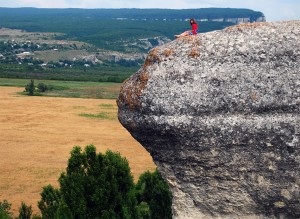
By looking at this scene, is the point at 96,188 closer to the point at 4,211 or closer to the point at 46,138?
the point at 4,211

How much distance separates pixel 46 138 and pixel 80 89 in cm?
4879

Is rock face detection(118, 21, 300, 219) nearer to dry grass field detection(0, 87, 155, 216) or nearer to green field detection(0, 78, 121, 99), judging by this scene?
dry grass field detection(0, 87, 155, 216)

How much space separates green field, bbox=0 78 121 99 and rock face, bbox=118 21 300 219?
291 ft

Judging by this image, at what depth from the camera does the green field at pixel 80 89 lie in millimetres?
103506

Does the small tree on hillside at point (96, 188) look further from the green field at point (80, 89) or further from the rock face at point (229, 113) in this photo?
the green field at point (80, 89)

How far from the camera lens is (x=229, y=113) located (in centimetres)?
1253

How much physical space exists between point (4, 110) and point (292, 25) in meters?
75.6

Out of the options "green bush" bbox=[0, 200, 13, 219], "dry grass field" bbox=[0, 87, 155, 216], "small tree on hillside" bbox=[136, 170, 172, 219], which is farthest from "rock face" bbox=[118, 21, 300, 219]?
"dry grass field" bbox=[0, 87, 155, 216]

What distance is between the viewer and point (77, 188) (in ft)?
67.5

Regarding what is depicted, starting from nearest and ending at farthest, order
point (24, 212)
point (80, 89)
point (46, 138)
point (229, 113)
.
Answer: point (229, 113), point (24, 212), point (46, 138), point (80, 89)

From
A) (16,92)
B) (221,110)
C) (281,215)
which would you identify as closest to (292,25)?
(221,110)

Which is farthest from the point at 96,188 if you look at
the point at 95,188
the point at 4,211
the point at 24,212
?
the point at 4,211

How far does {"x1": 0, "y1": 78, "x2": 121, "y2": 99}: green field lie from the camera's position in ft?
340

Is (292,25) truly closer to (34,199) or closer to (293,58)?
(293,58)
